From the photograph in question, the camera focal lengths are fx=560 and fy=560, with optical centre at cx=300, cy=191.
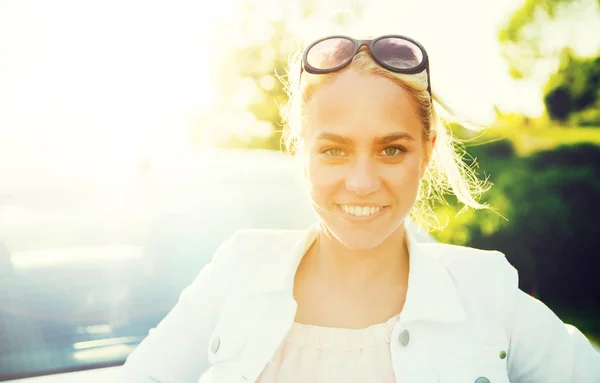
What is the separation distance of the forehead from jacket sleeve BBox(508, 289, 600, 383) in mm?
581

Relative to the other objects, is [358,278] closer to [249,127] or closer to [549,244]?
[549,244]

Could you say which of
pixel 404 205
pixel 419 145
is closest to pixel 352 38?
pixel 419 145

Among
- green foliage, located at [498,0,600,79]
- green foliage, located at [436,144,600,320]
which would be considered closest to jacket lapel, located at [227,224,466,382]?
green foliage, located at [436,144,600,320]

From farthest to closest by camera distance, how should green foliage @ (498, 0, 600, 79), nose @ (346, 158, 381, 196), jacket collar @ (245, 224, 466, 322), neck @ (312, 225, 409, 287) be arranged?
green foliage @ (498, 0, 600, 79) < neck @ (312, 225, 409, 287) < jacket collar @ (245, 224, 466, 322) < nose @ (346, 158, 381, 196)

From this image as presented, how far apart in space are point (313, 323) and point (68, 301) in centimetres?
106

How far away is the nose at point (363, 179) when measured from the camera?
1412 millimetres

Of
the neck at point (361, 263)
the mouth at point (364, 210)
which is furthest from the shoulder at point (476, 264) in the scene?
the mouth at point (364, 210)

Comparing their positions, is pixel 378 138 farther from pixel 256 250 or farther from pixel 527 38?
pixel 527 38

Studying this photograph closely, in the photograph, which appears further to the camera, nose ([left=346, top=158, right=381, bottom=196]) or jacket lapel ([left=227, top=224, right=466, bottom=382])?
jacket lapel ([left=227, top=224, right=466, bottom=382])

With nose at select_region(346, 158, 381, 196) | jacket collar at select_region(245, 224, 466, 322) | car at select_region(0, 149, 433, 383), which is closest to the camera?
nose at select_region(346, 158, 381, 196)

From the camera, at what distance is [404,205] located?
4.83ft

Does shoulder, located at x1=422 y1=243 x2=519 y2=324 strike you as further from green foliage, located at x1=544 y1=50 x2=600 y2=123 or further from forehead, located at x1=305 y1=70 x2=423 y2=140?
green foliage, located at x1=544 y1=50 x2=600 y2=123

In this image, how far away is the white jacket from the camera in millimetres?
1482

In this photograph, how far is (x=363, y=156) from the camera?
1.44 metres
